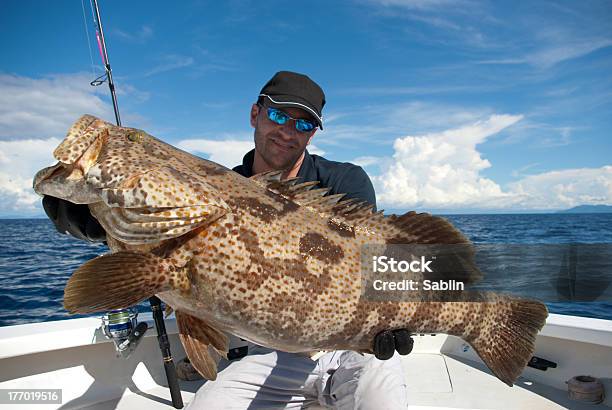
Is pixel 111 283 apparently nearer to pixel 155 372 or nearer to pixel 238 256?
Result: pixel 238 256

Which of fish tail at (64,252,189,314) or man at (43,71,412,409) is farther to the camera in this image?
man at (43,71,412,409)

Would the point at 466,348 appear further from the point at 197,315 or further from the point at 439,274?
the point at 197,315

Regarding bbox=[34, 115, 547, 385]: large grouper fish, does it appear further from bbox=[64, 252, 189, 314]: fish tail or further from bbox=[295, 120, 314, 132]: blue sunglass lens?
bbox=[295, 120, 314, 132]: blue sunglass lens

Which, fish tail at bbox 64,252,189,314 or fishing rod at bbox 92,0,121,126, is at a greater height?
fishing rod at bbox 92,0,121,126

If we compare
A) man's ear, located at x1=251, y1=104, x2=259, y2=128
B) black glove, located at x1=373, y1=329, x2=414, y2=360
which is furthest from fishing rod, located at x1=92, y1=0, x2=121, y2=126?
black glove, located at x1=373, y1=329, x2=414, y2=360

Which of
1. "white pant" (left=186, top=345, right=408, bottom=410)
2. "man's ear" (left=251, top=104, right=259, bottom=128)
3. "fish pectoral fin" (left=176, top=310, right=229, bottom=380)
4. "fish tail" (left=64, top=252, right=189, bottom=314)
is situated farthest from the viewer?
"man's ear" (left=251, top=104, right=259, bottom=128)

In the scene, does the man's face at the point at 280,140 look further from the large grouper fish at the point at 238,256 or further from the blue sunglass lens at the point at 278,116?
the large grouper fish at the point at 238,256

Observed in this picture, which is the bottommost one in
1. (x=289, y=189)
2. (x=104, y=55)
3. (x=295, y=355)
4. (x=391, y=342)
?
(x=295, y=355)

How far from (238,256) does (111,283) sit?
789mm

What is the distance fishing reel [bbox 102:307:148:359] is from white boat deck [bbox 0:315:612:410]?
456 millimetres

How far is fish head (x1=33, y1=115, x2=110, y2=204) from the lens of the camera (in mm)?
2693

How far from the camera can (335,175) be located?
522 centimetres

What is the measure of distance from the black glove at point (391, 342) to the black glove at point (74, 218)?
7.89 feet

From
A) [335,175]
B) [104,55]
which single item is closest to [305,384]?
[335,175]
